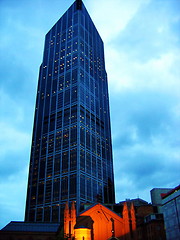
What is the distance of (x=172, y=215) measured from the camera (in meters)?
95.1

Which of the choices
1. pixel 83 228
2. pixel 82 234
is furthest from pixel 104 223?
pixel 82 234

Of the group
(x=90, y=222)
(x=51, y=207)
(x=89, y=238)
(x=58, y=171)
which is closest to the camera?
(x=89, y=238)

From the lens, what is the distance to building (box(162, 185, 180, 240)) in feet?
300

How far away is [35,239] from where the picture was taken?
311 ft

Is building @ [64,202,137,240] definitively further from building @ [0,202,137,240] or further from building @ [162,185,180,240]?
building @ [162,185,180,240]

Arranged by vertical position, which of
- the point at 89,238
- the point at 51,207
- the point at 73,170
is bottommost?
the point at 89,238

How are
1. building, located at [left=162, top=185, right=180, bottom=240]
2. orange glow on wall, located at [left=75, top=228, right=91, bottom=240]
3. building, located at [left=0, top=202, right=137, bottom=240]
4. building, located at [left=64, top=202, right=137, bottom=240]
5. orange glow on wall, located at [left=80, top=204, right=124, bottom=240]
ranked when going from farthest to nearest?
orange glow on wall, located at [left=80, top=204, right=124, bottom=240], building, located at [left=64, top=202, right=137, bottom=240], building, located at [left=0, top=202, right=137, bottom=240], building, located at [left=162, top=185, right=180, bottom=240], orange glow on wall, located at [left=75, top=228, right=91, bottom=240]

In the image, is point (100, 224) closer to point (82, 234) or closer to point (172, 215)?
point (82, 234)

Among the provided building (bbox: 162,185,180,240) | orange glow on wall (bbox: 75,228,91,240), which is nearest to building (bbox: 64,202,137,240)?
orange glow on wall (bbox: 75,228,91,240)

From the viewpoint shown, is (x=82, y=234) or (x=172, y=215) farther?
(x=172, y=215)

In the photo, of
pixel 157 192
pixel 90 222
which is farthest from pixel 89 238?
pixel 157 192

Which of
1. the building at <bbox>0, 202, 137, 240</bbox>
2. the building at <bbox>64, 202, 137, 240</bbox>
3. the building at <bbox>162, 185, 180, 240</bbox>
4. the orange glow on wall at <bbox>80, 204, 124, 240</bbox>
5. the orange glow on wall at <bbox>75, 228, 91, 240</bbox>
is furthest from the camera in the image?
the orange glow on wall at <bbox>80, 204, 124, 240</bbox>

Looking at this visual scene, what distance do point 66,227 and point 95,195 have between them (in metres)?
97.8

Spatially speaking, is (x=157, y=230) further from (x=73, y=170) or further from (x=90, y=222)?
(x=73, y=170)
